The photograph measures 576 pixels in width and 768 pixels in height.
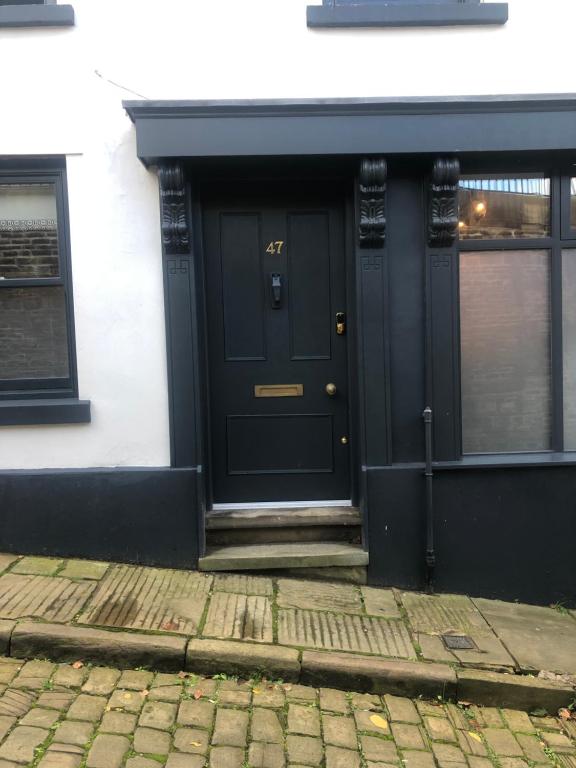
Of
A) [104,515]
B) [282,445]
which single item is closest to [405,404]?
[282,445]

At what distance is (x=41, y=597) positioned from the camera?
11.9ft

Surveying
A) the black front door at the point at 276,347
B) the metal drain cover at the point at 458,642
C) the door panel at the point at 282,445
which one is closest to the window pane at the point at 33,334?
the black front door at the point at 276,347

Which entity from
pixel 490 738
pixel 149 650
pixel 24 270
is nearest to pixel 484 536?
pixel 490 738

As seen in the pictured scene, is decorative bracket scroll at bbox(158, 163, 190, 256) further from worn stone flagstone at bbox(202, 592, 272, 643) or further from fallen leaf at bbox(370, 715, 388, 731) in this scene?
fallen leaf at bbox(370, 715, 388, 731)

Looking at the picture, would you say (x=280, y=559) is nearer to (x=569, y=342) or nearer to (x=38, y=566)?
(x=38, y=566)

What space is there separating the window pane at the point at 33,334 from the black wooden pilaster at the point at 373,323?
211cm

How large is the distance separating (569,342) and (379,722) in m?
2.94

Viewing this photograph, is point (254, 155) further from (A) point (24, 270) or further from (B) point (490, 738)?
(B) point (490, 738)

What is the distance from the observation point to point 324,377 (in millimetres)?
4520

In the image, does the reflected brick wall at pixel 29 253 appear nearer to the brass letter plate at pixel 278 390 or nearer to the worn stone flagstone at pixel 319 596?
the brass letter plate at pixel 278 390

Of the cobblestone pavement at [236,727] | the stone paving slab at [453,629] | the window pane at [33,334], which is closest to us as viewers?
the cobblestone pavement at [236,727]

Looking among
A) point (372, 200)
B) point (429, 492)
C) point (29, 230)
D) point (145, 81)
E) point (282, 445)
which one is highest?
point (145, 81)

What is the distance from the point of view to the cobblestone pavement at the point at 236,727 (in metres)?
2.67

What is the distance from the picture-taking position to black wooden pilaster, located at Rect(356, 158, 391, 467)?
4066 millimetres
